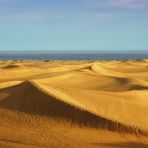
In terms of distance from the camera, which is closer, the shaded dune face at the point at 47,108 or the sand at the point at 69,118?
the sand at the point at 69,118

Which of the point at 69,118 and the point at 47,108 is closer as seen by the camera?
the point at 69,118

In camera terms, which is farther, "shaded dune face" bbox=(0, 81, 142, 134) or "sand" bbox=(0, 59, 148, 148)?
"shaded dune face" bbox=(0, 81, 142, 134)

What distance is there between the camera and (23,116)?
33.0ft

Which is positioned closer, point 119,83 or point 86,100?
point 86,100

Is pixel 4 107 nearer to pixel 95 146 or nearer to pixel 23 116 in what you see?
pixel 23 116

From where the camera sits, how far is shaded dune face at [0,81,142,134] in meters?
9.88

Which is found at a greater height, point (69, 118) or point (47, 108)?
point (47, 108)

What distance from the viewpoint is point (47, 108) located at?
410 inches

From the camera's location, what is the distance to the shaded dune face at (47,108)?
9.88 meters

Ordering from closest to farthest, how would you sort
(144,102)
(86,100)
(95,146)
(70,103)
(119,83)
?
(95,146) → (70,103) → (86,100) → (144,102) → (119,83)

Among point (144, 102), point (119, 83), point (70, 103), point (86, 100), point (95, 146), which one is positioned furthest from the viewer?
point (119, 83)

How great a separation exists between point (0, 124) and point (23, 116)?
55 centimetres

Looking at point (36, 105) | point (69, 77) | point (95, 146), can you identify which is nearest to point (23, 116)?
point (36, 105)

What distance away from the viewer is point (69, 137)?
8977mm
